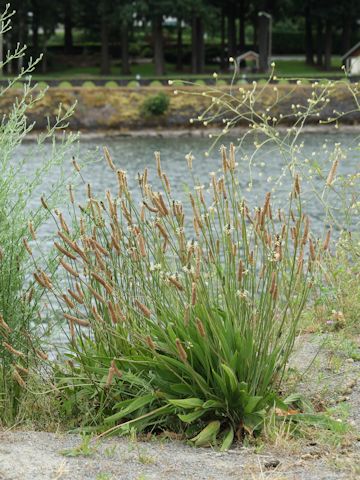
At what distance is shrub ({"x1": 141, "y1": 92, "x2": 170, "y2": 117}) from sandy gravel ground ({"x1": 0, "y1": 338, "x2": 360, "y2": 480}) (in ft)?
147

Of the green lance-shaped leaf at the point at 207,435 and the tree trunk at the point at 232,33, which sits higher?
the tree trunk at the point at 232,33

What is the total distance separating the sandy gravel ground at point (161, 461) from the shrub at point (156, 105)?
147 feet

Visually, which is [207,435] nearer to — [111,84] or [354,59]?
[111,84]

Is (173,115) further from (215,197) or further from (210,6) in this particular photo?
(215,197)

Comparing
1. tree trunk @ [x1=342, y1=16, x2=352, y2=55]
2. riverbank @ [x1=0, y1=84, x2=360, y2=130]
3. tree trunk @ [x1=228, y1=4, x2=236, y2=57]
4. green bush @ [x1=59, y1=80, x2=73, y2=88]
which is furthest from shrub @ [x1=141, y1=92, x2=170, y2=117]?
tree trunk @ [x1=342, y1=16, x2=352, y2=55]

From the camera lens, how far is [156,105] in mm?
49031

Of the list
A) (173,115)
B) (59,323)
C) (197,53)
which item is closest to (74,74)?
(197,53)

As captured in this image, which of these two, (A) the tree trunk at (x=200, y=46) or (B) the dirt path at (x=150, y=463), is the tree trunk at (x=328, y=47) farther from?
(B) the dirt path at (x=150, y=463)

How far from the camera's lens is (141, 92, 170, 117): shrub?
4906 cm

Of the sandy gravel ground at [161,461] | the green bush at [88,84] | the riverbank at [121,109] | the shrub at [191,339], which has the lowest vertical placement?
the riverbank at [121,109]

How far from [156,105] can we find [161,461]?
1781 inches

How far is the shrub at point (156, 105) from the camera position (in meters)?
49.1

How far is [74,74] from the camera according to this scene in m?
65.7

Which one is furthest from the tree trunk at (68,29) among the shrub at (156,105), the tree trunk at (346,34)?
the shrub at (156,105)
